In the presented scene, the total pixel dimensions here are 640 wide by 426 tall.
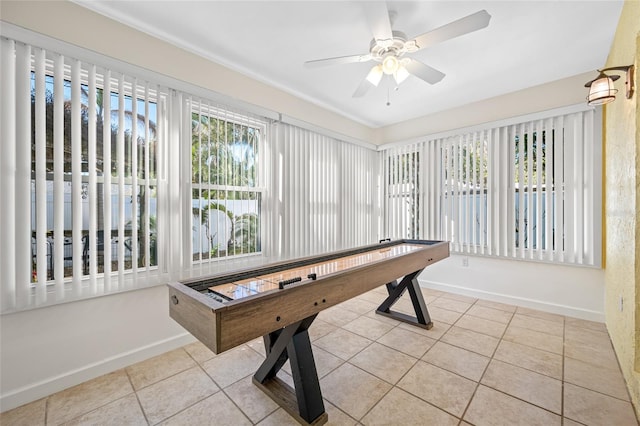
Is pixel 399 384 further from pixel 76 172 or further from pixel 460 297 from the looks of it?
pixel 76 172

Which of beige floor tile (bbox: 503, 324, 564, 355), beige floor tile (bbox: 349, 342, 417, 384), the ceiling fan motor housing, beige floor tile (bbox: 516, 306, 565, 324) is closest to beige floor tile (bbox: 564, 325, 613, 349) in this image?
beige floor tile (bbox: 503, 324, 564, 355)

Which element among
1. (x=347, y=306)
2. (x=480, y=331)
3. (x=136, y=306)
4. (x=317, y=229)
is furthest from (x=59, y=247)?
(x=480, y=331)

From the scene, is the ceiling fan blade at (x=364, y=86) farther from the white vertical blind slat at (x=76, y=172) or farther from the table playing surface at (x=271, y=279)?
the white vertical blind slat at (x=76, y=172)

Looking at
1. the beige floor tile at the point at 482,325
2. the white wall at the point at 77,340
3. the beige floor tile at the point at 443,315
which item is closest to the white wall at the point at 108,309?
the white wall at the point at 77,340

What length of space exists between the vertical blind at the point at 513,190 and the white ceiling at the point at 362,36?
2.30 ft

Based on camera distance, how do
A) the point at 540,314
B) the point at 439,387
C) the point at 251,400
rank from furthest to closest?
the point at 540,314 → the point at 439,387 → the point at 251,400

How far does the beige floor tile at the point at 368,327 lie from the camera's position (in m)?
2.73

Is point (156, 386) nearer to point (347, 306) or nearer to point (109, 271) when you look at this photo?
point (109, 271)

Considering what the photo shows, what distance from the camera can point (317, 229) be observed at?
12.6 ft

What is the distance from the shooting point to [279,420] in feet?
5.35

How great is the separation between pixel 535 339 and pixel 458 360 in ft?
3.26

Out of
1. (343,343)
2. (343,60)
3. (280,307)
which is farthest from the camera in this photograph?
(343,343)

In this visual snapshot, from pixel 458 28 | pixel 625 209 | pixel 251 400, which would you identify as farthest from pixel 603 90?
pixel 251 400

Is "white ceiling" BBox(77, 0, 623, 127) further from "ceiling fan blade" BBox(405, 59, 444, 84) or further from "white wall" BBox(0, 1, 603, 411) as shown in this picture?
"ceiling fan blade" BBox(405, 59, 444, 84)
